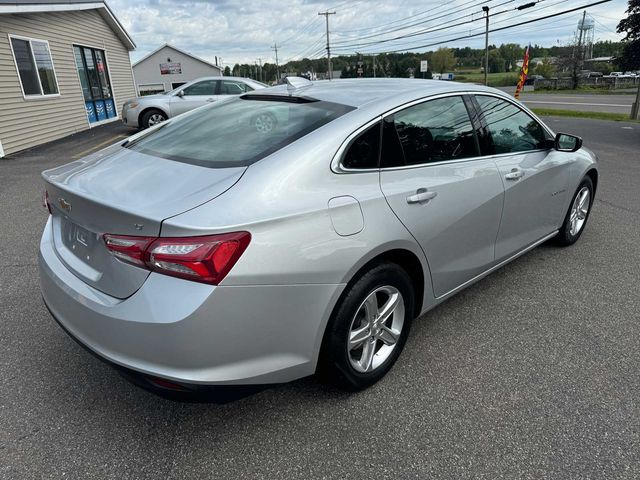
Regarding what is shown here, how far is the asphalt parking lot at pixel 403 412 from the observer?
2.07 m

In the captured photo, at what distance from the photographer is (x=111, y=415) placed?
7.80 feet

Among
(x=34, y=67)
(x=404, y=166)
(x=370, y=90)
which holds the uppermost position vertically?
(x=34, y=67)

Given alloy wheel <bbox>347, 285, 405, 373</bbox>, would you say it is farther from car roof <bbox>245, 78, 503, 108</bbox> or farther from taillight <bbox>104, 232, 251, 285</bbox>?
car roof <bbox>245, 78, 503, 108</bbox>

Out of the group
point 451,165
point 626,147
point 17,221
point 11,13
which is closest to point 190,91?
point 11,13

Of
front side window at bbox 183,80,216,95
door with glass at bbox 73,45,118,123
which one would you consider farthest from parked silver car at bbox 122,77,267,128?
door with glass at bbox 73,45,118,123

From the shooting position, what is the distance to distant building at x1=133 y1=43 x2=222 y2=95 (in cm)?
4909

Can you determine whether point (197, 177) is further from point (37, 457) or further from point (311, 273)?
point (37, 457)

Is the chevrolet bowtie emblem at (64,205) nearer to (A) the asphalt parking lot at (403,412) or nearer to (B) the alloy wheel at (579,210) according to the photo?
(A) the asphalt parking lot at (403,412)

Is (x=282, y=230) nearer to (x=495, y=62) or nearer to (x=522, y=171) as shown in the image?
(x=522, y=171)

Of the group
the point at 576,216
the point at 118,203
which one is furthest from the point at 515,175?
the point at 118,203

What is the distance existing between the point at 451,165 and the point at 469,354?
3.83 ft

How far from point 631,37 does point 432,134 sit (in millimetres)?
15037

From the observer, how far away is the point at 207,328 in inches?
71.0

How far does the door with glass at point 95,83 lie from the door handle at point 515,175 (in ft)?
50.3
